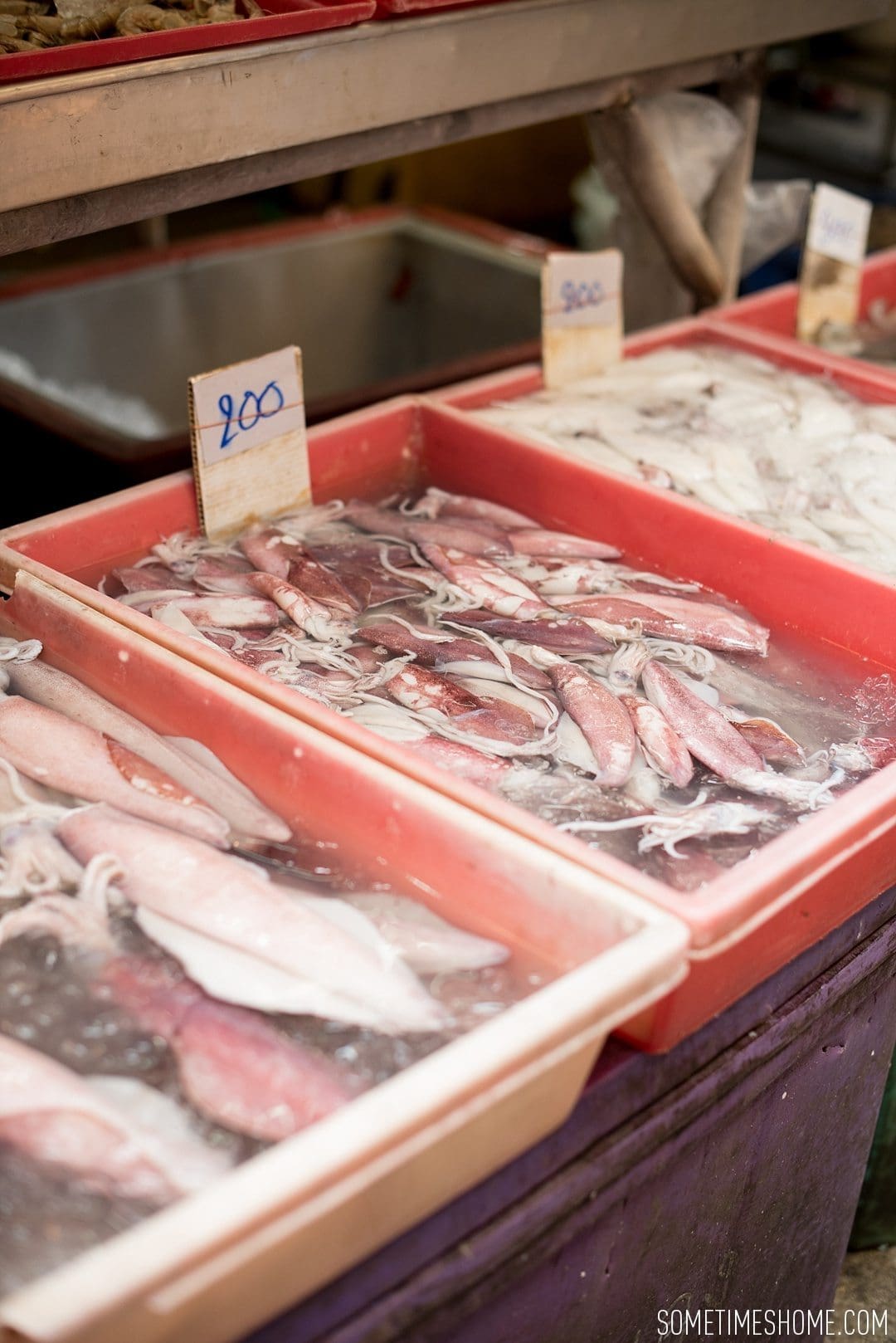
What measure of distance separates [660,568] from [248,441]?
68 centimetres

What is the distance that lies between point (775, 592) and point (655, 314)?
1397mm

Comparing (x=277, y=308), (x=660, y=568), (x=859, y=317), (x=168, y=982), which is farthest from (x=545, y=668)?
(x=277, y=308)

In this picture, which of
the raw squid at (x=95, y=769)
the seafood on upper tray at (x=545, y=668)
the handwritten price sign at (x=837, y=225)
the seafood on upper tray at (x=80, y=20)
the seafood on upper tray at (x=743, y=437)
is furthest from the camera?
the handwritten price sign at (x=837, y=225)

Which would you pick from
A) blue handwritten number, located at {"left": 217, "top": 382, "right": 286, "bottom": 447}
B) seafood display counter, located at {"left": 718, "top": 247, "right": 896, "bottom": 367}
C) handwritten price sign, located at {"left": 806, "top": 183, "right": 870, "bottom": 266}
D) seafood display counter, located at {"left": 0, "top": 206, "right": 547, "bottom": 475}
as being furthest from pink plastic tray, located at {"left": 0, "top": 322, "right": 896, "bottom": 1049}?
seafood display counter, located at {"left": 0, "top": 206, "right": 547, "bottom": 475}

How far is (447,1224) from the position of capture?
3.77 ft

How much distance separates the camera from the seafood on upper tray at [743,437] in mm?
2191

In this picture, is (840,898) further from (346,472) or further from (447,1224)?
(346,472)

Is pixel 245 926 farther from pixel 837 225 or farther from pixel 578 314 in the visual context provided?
pixel 837 225

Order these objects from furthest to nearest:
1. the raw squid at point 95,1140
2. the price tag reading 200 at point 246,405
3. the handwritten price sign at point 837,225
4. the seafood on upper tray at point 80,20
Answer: the handwritten price sign at point 837,225
the price tag reading 200 at point 246,405
the seafood on upper tray at point 80,20
the raw squid at point 95,1140

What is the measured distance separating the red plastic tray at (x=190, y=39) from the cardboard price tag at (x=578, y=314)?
783mm

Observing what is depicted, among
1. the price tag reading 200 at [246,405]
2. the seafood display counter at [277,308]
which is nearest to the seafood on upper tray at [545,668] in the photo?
the price tag reading 200 at [246,405]

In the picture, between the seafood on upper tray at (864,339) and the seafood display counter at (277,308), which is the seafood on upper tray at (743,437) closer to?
the seafood on upper tray at (864,339)

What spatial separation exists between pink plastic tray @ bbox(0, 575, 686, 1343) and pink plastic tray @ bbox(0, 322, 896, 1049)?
46mm

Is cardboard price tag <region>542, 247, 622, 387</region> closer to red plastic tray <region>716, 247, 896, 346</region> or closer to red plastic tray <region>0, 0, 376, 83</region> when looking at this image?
red plastic tray <region>716, 247, 896, 346</region>
